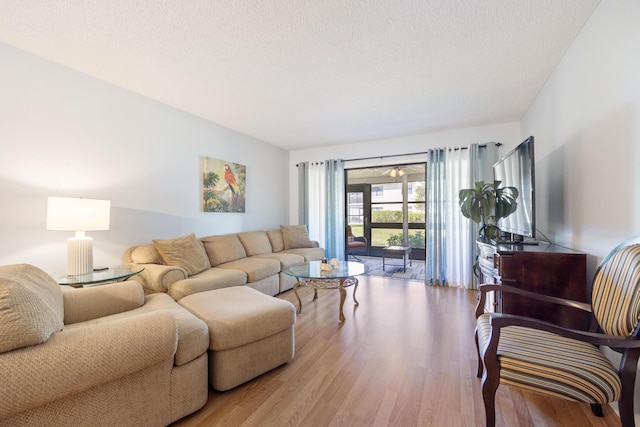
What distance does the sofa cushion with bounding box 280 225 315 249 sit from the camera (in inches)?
194

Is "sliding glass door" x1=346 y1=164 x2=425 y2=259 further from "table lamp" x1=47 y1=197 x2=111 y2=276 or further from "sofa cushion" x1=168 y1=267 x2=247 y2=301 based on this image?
"table lamp" x1=47 y1=197 x2=111 y2=276

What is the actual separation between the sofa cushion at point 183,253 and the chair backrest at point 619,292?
3271mm

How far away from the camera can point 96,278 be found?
2238 mm

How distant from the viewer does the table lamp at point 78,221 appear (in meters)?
2.18

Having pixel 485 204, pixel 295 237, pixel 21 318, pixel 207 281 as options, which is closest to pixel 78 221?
pixel 207 281

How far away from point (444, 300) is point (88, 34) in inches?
174

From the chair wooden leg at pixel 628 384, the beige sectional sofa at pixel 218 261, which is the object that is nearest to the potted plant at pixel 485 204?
the chair wooden leg at pixel 628 384

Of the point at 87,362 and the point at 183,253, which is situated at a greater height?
the point at 183,253

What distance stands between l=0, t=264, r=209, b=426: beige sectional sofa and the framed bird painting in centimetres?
232

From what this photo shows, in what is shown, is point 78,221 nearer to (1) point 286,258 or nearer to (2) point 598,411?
(1) point 286,258

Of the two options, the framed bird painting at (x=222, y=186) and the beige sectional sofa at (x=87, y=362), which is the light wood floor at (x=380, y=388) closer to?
the beige sectional sofa at (x=87, y=362)

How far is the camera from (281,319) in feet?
6.49

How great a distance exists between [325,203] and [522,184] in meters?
3.38

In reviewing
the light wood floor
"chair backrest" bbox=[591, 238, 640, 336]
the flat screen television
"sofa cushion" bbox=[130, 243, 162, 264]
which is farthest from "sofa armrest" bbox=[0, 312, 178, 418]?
the flat screen television
